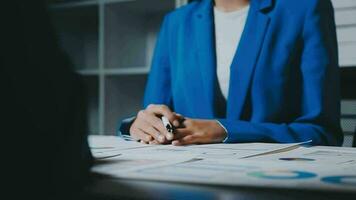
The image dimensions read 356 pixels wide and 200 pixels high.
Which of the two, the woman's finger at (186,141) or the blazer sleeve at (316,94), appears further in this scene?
the blazer sleeve at (316,94)

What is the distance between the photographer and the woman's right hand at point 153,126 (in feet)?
3.29

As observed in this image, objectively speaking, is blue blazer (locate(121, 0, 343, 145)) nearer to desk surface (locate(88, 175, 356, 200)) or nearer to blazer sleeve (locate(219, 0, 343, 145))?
blazer sleeve (locate(219, 0, 343, 145))

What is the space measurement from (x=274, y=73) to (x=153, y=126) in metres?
0.48

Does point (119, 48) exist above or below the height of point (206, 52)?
above

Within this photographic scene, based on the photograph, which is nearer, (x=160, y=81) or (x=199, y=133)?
(x=199, y=133)

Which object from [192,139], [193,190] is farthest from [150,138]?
[193,190]

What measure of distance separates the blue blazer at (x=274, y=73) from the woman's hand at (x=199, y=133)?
0.17 m

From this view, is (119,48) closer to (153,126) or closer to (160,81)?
(160,81)

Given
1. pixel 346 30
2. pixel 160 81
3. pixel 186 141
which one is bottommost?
pixel 186 141

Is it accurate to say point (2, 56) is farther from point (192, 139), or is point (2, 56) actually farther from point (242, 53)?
point (242, 53)

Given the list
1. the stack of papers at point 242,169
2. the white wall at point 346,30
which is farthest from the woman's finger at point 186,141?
the white wall at point 346,30

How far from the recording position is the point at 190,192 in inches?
16.9

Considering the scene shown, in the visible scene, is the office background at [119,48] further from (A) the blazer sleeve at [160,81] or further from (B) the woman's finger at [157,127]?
(B) the woman's finger at [157,127]

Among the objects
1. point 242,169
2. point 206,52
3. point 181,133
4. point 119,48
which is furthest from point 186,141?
point 119,48
